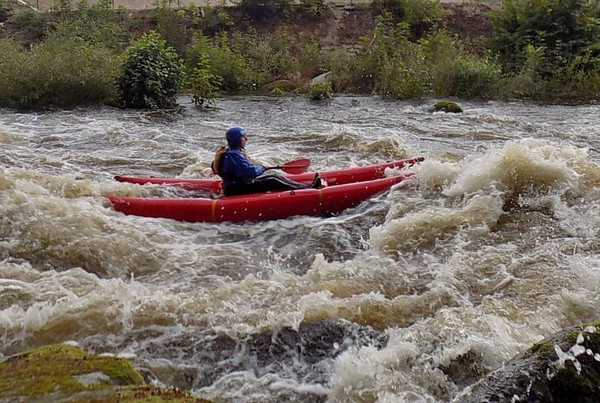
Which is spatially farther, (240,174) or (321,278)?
(240,174)

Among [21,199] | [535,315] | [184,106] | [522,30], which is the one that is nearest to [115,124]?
[184,106]

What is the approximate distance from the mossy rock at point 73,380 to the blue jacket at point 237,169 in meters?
3.63

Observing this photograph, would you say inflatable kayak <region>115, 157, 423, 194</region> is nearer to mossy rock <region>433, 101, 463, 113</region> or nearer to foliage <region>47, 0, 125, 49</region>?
mossy rock <region>433, 101, 463, 113</region>

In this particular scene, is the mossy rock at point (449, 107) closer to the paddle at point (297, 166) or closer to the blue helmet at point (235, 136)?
the paddle at point (297, 166)

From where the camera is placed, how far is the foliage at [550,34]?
44.6ft

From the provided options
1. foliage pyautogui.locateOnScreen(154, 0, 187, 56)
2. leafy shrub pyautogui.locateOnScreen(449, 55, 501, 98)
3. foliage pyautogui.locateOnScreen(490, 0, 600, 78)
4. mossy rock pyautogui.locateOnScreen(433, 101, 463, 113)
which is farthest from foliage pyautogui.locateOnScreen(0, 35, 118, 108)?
foliage pyautogui.locateOnScreen(490, 0, 600, 78)

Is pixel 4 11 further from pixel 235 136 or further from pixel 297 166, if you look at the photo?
pixel 235 136

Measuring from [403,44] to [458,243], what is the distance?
38.1ft

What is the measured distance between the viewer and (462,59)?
46.7 feet

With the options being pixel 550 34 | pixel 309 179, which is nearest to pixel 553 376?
pixel 309 179

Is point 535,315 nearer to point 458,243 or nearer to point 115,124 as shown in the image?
point 458,243

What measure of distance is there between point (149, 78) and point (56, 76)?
6.52 ft

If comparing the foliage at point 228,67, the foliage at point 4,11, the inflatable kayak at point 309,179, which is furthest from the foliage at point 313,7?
the inflatable kayak at point 309,179

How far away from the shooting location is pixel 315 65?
17578 millimetres
